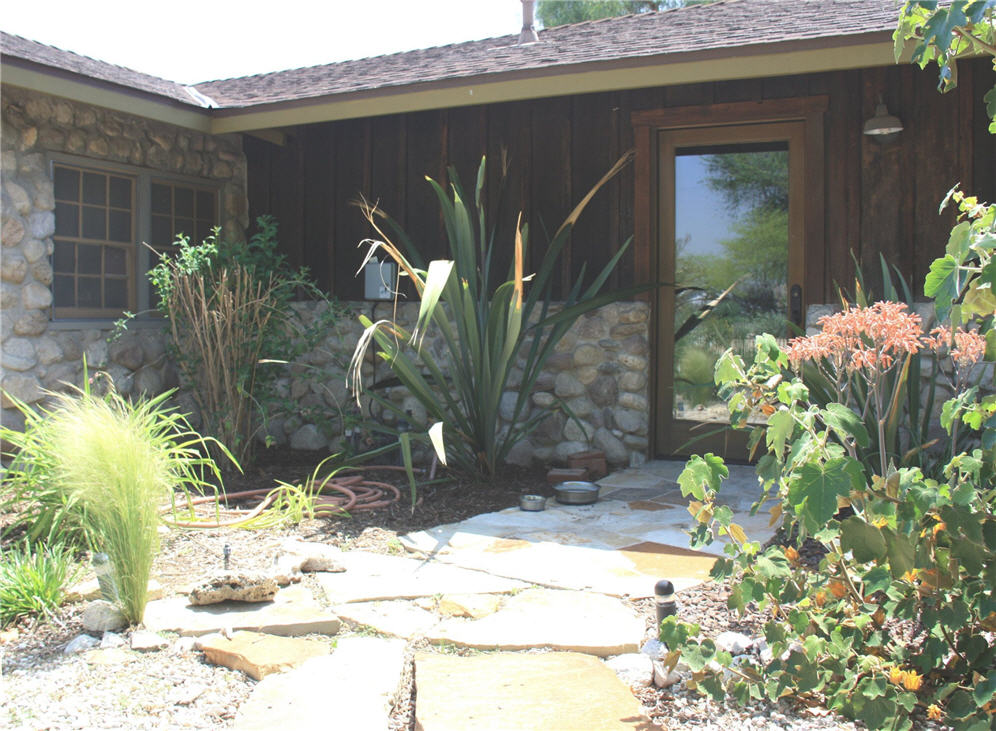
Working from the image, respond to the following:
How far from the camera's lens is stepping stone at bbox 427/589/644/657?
2301 millimetres

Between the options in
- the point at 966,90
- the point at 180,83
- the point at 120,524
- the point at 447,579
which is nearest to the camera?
the point at 120,524

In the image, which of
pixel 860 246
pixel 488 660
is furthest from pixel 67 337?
pixel 860 246

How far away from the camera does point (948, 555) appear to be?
1866 millimetres

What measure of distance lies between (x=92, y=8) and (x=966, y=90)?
16.9 ft

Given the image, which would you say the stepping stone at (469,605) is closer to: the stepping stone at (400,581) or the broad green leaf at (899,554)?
the stepping stone at (400,581)

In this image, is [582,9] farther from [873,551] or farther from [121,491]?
[873,551]

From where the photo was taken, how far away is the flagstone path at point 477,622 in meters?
1.94

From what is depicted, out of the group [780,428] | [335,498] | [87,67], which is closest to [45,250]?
[87,67]

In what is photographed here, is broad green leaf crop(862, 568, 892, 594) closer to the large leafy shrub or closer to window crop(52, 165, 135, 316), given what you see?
the large leafy shrub

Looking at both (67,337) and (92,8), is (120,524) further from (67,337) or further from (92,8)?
(92,8)

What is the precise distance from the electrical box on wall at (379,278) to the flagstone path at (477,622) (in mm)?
2304

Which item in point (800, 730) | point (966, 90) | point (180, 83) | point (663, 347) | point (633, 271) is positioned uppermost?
point (180, 83)

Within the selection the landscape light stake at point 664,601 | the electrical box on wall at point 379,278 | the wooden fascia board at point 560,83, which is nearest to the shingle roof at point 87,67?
the wooden fascia board at point 560,83

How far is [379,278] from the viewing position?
5723 mm
